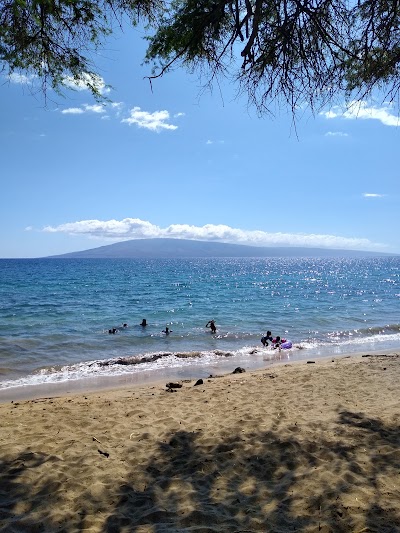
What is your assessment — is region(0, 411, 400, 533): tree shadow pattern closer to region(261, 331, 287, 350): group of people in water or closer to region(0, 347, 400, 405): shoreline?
region(0, 347, 400, 405): shoreline

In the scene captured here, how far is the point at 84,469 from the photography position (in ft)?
16.1

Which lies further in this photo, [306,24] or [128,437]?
[128,437]

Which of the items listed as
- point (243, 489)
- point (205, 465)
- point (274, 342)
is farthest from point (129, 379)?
point (243, 489)

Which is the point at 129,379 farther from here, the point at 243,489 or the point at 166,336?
the point at 243,489

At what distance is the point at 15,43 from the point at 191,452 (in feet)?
A: 20.2

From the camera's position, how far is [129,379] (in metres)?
12.4

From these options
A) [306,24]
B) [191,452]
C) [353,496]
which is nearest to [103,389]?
[191,452]

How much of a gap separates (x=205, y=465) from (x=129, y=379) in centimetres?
788

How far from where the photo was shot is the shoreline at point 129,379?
10.9m

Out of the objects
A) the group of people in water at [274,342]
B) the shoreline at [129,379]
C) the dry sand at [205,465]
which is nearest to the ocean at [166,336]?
the shoreline at [129,379]

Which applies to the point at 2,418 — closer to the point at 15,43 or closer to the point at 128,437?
the point at 128,437

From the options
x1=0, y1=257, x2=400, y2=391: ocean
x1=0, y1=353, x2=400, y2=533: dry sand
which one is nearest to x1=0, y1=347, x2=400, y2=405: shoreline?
x1=0, y1=257, x2=400, y2=391: ocean

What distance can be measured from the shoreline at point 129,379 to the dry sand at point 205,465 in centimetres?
257

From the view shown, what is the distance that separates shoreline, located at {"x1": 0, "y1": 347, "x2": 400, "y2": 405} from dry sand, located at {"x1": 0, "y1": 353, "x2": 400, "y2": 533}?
101 inches
